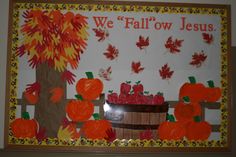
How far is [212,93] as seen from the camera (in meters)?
1.71

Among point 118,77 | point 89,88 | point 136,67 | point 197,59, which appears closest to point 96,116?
point 89,88

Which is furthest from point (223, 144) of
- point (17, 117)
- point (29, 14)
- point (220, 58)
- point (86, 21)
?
point (29, 14)

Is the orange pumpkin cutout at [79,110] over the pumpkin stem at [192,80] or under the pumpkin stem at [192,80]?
under

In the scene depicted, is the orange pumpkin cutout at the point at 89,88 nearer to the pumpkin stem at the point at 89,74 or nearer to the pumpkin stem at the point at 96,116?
the pumpkin stem at the point at 89,74

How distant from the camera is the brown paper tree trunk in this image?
1655 millimetres

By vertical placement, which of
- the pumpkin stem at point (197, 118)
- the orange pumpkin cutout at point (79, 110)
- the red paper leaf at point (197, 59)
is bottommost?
the pumpkin stem at point (197, 118)

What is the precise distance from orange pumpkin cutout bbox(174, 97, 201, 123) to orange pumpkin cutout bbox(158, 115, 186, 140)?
0.04 metres

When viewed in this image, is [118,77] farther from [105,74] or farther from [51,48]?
[51,48]

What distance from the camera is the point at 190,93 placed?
1.70m

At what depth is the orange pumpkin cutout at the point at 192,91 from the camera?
1701mm

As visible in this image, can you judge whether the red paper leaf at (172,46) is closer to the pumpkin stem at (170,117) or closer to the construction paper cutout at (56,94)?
the pumpkin stem at (170,117)

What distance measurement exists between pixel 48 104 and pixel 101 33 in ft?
1.90

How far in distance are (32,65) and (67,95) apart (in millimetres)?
300

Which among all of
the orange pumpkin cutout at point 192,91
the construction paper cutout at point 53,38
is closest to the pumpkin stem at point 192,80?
the orange pumpkin cutout at point 192,91
